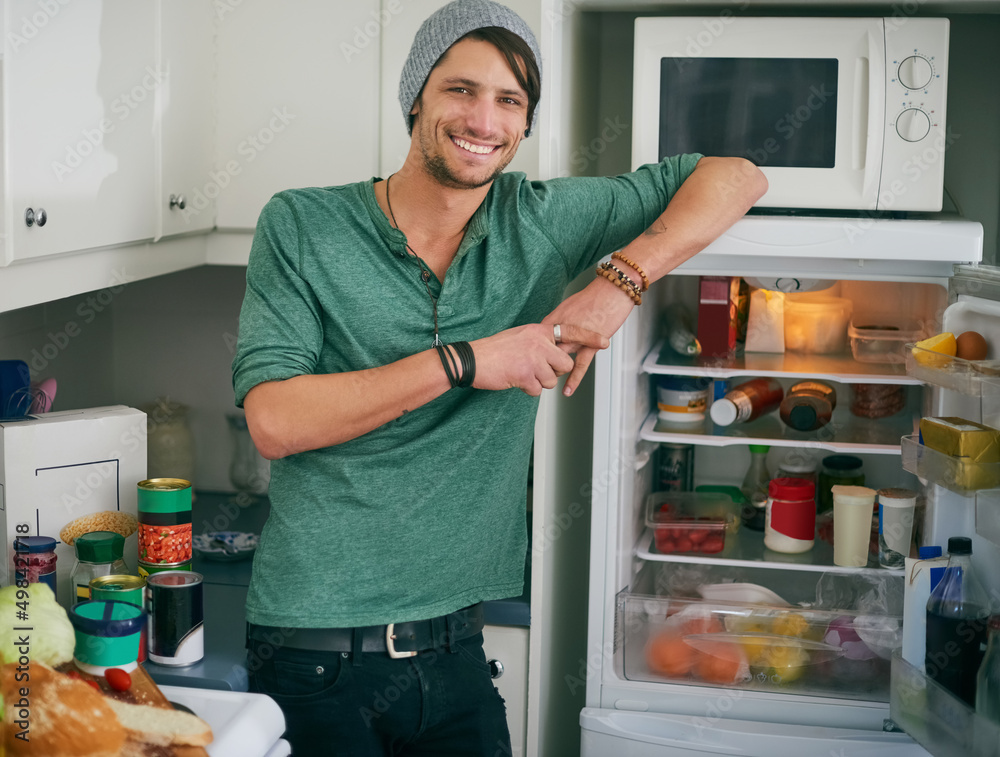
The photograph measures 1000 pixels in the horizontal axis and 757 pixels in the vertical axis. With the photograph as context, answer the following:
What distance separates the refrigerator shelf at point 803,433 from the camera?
5.80 ft

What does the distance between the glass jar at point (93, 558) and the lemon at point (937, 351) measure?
47.2 inches

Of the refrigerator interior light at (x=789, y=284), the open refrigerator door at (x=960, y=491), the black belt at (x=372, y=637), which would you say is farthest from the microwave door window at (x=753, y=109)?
the black belt at (x=372, y=637)

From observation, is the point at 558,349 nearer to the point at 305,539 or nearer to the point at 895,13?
the point at 305,539

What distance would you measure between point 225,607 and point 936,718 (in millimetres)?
1141

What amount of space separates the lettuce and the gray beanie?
0.82 meters

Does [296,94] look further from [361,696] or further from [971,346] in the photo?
[971,346]

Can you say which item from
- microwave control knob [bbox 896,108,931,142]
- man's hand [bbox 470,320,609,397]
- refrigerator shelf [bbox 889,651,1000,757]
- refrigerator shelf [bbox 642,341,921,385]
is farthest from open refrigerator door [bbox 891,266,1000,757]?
man's hand [bbox 470,320,609,397]

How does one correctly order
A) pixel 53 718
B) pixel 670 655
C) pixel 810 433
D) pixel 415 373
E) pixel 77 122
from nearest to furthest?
pixel 53 718
pixel 415 373
pixel 77 122
pixel 670 655
pixel 810 433

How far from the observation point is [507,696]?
178cm

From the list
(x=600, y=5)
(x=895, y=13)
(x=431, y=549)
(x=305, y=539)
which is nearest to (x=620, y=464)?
(x=431, y=549)

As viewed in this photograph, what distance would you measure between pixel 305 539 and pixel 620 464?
602mm

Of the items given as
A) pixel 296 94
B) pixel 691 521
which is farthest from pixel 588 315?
pixel 296 94

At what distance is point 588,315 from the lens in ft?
4.66

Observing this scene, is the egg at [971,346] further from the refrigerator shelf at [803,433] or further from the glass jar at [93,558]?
the glass jar at [93,558]
